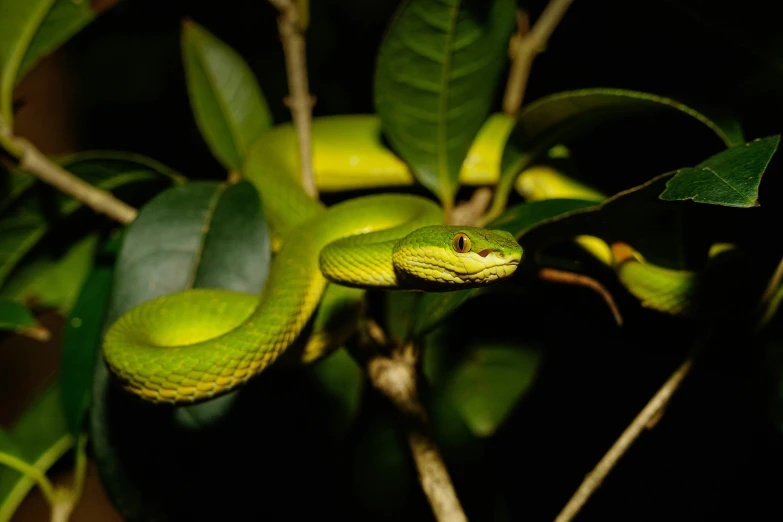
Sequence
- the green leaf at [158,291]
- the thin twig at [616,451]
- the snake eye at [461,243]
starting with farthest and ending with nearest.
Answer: the green leaf at [158,291] < the snake eye at [461,243] < the thin twig at [616,451]

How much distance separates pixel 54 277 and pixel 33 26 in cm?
96

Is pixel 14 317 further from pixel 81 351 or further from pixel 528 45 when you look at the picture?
pixel 528 45

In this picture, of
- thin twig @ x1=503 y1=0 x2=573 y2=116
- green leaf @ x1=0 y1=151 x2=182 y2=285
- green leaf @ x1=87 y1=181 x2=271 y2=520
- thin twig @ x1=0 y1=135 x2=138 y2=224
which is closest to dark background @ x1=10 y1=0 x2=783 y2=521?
thin twig @ x1=503 y1=0 x2=573 y2=116

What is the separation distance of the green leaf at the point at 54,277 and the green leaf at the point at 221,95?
0.67 meters

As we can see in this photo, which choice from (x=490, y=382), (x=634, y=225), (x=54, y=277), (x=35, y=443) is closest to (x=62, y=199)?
(x=54, y=277)

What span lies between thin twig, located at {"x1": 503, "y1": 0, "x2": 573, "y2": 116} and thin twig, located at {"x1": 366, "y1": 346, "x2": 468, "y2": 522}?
3.52ft

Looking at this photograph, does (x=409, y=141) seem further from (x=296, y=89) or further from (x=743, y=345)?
(x=743, y=345)

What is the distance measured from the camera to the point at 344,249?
A: 147cm

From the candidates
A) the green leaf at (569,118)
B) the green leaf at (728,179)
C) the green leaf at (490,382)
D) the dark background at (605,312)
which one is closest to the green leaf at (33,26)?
the dark background at (605,312)

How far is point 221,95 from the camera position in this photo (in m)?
2.23

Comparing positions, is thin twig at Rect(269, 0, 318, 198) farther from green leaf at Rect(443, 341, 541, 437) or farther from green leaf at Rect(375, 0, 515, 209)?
green leaf at Rect(443, 341, 541, 437)

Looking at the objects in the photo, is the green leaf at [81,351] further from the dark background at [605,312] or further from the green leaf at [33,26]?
the green leaf at [33,26]

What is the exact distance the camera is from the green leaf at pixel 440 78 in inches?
59.2

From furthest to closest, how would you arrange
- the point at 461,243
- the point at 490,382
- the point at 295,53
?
the point at 490,382 < the point at 295,53 < the point at 461,243
